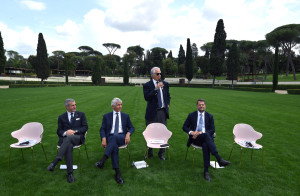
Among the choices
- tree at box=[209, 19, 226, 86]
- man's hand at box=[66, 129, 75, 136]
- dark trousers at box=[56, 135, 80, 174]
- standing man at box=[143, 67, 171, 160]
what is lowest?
dark trousers at box=[56, 135, 80, 174]

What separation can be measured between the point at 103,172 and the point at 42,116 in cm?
801

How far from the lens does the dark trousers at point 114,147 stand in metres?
3.96

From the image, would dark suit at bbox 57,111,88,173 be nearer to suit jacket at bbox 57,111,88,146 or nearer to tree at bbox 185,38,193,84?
suit jacket at bbox 57,111,88,146

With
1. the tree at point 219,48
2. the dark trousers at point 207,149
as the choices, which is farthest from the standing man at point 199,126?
the tree at point 219,48

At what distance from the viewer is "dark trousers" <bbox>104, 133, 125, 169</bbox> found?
396 cm

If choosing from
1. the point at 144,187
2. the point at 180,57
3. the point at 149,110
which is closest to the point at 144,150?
the point at 149,110

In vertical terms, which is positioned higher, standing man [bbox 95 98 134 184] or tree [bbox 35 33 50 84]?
tree [bbox 35 33 50 84]

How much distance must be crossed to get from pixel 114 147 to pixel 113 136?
277 millimetres

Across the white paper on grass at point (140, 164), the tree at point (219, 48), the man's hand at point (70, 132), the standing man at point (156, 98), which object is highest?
the tree at point (219, 48)

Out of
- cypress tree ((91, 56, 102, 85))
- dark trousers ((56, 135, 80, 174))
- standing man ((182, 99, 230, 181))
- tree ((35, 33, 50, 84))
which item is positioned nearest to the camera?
dark trousers ((56, 135, 80, 174))

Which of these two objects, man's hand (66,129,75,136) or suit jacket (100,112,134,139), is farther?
suit jacket (100,112,134,139)

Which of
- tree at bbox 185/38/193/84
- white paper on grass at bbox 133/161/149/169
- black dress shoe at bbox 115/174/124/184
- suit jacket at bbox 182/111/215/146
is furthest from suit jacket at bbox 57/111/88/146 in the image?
tree at bbox 185/38/193/84

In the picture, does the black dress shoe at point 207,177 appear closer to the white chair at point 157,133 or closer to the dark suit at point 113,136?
the white chair at point 157,133

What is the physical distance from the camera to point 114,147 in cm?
405
